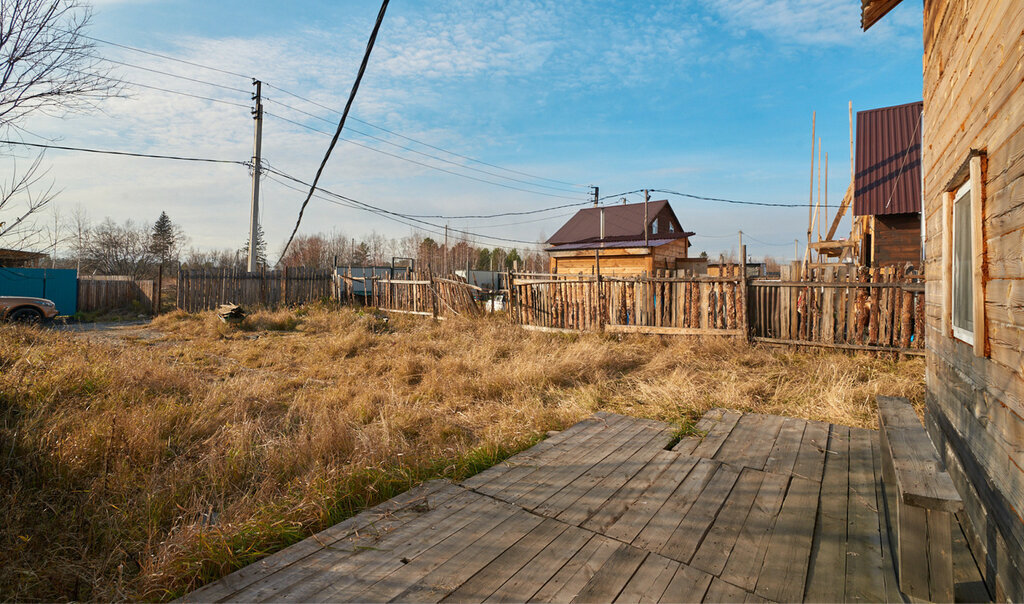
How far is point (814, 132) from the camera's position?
22.1 meters

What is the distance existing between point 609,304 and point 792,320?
3.60 metres

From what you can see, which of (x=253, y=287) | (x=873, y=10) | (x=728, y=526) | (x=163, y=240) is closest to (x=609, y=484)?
(x=728, y=526)

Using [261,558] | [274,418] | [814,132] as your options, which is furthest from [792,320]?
[814,132]

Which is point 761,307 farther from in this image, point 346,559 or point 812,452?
point 346,559

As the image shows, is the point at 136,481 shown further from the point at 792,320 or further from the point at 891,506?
the point at 792,320

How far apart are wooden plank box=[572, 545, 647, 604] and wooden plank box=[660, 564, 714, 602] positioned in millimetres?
175

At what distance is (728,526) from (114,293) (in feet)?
75.7

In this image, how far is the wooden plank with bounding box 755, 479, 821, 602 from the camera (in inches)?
88.6

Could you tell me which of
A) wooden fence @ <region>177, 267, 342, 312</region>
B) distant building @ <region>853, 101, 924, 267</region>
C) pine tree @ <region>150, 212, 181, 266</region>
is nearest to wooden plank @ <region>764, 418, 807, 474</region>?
distant building @ <region>853, 101, 924, 267</region>

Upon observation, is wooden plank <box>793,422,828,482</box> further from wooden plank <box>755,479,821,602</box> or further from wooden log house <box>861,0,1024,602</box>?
wooden log house <box>861,0,1024,602</box>

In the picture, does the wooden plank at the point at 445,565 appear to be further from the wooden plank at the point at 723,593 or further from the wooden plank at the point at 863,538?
the wooden plank at the point at 863,538

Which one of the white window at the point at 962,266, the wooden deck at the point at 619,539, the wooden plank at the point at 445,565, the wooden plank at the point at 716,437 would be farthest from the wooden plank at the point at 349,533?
the white window at the point at 962,266

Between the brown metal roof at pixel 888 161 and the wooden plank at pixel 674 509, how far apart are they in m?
12.9

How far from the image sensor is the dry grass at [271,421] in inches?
111
